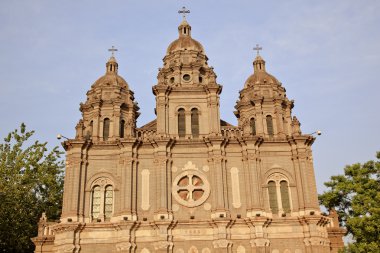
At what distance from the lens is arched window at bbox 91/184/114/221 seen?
32250 millimetres

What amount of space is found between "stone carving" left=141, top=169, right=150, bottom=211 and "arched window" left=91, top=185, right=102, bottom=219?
319 cm

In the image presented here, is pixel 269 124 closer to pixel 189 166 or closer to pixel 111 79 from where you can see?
pixel 189 166

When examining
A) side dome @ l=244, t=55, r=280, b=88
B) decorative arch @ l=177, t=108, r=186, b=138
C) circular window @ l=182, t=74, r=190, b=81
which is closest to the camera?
decorative arch @ l=177, t=108, r=186, b=138

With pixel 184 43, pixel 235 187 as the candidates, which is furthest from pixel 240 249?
pixel 184 43

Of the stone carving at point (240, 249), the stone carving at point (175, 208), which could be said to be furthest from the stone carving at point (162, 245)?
the stone carving at point (240, 249)

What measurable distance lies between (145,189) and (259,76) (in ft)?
48.4

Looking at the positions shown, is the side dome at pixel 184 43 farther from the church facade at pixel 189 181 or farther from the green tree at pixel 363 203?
the green tree at pixel 363 203

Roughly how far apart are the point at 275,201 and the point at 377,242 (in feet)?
24.2

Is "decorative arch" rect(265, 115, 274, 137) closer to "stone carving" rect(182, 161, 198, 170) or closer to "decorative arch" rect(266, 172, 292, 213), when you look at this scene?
"decorative arch" rect(266, 172, 292, 213)

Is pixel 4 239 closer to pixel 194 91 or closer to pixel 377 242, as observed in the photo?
pixel 194 91

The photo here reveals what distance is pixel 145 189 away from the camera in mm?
32812

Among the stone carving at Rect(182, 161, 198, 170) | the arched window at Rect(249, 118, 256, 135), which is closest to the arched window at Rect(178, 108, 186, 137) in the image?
the stone carving at Rect(182, 161, 198, 170)

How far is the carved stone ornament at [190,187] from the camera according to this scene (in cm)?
3269

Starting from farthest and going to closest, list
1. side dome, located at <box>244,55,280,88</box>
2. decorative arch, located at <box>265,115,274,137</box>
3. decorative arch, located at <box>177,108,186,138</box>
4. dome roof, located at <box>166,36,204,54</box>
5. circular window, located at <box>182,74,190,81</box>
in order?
dome roof, located at <box>166,36,204,54</box>
side dome, located at <box>244,55,280,88</box>
circular window, located at <box>182,74,190,81</box>
decorative arch, located at <box>265,115,274,137</box>
decorative arch, located at <box>177,108,186,138</box>
